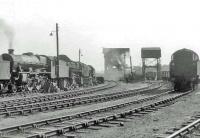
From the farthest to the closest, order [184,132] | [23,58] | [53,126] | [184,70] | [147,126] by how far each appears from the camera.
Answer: [184,70], [23,58], [147,126], [53,126], [184,132]

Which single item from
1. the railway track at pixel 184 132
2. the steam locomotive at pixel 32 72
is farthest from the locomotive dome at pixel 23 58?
the railway track at pixel 184 132

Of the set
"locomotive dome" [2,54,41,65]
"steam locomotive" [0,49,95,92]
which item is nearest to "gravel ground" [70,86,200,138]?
"steam locomotive" [0,49,95,92]

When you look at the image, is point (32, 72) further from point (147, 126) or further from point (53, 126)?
point (147, 126)

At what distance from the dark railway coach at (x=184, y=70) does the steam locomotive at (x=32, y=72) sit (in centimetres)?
1071

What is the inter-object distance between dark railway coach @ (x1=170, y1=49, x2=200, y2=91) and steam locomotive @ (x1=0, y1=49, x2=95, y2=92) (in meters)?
10.7

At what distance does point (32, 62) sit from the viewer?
30.3 m

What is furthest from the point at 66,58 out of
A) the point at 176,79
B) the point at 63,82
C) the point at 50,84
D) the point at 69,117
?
the point at 69,117

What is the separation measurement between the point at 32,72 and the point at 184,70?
12952 millimetres

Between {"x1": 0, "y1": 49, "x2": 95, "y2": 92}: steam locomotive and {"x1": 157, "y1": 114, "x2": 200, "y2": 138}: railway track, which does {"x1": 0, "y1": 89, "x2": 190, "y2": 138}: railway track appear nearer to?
{"x1": 157, "y1": 114, "x2": 200, "y2": 138}: railway track

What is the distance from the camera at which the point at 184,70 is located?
2992 cm

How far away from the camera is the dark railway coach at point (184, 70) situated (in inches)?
1168

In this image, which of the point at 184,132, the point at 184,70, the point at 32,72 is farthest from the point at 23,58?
the point at 184,132

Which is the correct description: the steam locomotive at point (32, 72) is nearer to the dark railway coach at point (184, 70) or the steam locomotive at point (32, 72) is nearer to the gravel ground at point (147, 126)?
the dark railway coach at point (184, 70)

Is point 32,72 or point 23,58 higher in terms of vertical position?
point 23,58
